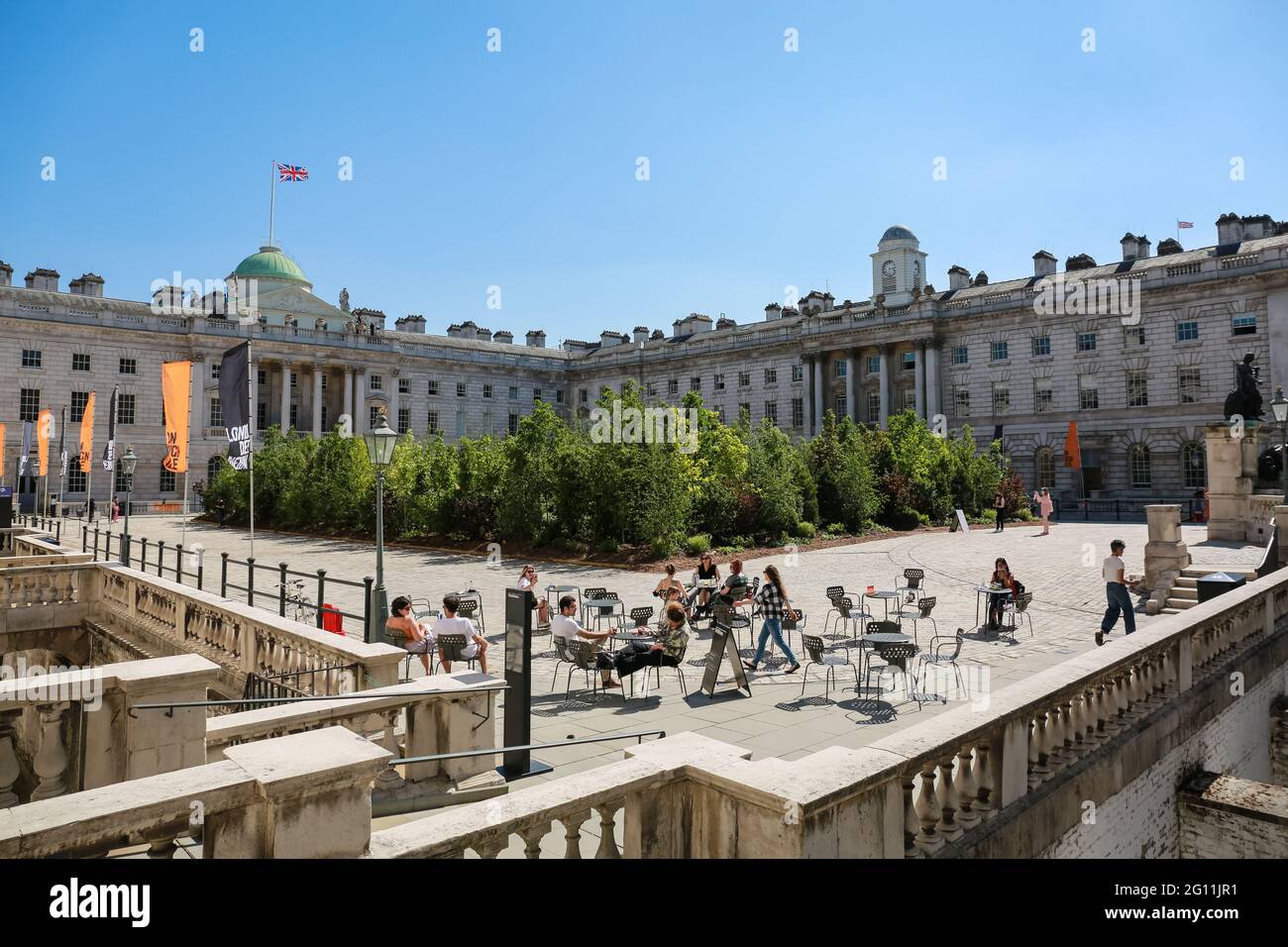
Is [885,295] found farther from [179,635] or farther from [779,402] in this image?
[179,635]

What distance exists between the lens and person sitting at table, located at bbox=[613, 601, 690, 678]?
1022cm

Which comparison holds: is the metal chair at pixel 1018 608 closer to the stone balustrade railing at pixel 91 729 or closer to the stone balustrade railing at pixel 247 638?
the stone balustrade railing at pixel 247 638

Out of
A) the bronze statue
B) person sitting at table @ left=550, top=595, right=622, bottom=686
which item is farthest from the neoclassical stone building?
person sitting at table @ left=550, top=595, right=622, bottom=686

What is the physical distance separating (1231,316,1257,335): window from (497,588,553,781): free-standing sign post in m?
57.4

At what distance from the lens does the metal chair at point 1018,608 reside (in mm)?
14336

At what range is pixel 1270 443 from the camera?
26500mm

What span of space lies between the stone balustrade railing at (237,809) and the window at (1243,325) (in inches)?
2385

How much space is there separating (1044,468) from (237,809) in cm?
6256

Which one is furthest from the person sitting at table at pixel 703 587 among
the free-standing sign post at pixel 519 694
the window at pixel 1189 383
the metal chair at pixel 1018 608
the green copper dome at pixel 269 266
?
the green copper dome at pixel 269 266

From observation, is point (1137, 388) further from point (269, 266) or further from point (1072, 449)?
point (269, 266)

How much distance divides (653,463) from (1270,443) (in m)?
19.8
